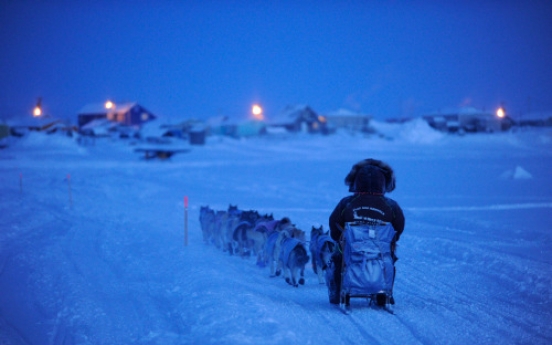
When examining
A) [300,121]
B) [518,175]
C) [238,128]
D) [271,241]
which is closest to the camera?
[271,241]

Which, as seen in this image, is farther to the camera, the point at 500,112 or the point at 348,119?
the point at 348,119

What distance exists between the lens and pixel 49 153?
35.7 m

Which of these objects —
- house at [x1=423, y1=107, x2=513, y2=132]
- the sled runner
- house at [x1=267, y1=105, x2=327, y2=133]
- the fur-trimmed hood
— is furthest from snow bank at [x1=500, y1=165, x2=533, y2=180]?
house at [x1=267, y1=105, x2=327, y2=133]

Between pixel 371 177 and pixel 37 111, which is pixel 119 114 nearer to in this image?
pixel 37 111

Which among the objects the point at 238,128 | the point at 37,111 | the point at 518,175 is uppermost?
the point at 37,111

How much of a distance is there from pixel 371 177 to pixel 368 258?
972mm

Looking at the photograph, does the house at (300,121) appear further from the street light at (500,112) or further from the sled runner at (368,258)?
the sled runner at (368,258)

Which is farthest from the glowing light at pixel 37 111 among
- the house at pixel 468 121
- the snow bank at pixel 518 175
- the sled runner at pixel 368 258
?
the sled runner at pixel 368 258

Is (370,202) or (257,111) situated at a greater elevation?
(257,111)

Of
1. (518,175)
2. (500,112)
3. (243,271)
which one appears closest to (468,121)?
(500,112)

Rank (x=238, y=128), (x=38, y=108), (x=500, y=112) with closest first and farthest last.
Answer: (x=500, y=112) < (x=238, y=128) < (x=38, y=108)

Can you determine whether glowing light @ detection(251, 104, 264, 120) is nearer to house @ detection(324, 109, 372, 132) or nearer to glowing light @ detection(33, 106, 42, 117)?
house @ detection(324, 109, 372, 132)

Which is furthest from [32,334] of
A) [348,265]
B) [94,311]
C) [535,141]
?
[535,141]

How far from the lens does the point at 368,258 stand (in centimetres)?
552
